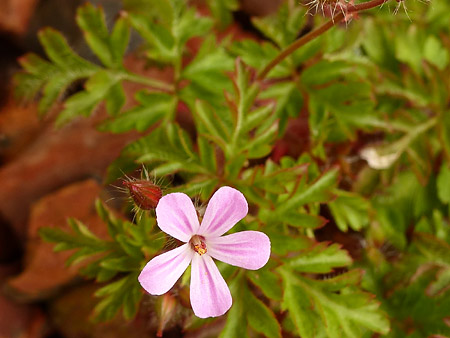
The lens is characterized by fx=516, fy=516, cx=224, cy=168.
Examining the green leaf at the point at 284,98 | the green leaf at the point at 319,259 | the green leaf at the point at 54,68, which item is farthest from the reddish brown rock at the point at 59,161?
the green leaf at the point at 319,259

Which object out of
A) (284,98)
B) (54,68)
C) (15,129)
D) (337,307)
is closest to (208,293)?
(337,307)

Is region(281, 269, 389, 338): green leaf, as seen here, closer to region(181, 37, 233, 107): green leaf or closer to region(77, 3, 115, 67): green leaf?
region(181, 37, 233, 107): green leaf

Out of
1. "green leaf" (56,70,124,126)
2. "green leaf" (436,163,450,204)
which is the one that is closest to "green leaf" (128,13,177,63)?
"green leaf" (56,70,124,126)

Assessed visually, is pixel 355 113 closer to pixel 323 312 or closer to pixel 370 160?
pixel 370 160

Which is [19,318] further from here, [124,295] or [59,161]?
[124,295]

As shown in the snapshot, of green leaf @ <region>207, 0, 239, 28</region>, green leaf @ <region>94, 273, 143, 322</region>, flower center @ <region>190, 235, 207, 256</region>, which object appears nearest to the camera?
flower center @ <region>190, 235, 207, 256</region>

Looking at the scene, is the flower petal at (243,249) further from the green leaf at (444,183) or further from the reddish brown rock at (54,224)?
the reddish brown rock at (54,224)

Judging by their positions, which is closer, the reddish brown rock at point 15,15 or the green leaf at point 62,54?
the green leaf at point 62,54

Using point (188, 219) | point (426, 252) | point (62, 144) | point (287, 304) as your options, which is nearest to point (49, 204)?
point (62, 144)
